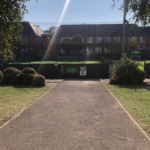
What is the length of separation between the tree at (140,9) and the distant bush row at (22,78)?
781 cm

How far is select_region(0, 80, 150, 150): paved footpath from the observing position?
3.64 m

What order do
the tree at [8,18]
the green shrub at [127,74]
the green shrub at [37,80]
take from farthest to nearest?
1. the green shrub at [127,74]
2. the green shrub at [37,80]
3. the tree at [8,18]

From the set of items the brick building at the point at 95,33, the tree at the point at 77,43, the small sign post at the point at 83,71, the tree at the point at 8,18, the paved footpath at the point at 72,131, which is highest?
the brick building at the point at 95,33

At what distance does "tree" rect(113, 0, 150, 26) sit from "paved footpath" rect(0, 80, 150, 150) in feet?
12.6

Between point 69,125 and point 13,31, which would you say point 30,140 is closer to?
point 69,125

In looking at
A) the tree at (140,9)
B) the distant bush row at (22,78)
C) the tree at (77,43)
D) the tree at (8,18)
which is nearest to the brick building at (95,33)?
the tree at (77,43)

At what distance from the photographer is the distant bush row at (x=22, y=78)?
12768mm

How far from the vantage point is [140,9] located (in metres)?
6.94

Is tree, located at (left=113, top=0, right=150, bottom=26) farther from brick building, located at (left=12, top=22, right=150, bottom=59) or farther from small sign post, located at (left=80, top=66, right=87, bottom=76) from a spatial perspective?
brick building, located at (left=12, top=22, right=150, bottom=59)

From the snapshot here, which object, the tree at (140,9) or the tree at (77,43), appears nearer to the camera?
the tree at (140,9)

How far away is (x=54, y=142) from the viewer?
3.78 metres

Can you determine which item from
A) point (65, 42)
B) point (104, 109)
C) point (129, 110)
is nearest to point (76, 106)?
point (104, 109)

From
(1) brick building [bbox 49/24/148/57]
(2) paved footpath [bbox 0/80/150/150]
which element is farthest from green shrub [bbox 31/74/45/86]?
(1) brick building [bbox 49/24/148/57]

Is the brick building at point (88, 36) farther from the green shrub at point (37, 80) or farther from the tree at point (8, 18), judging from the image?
the tree at point (8, 18)
